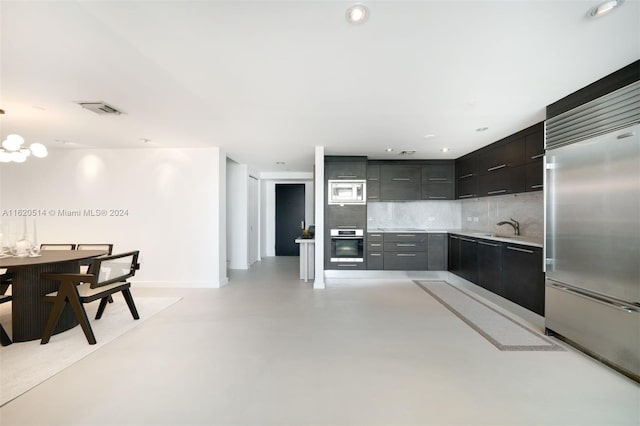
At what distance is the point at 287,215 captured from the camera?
8.72m

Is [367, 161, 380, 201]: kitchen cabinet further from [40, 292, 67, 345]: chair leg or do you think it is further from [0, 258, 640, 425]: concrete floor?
[40, 292, 67, 345]: chair leg

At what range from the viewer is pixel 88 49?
1.94 meters

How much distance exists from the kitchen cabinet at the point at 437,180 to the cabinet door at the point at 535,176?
6.92ft

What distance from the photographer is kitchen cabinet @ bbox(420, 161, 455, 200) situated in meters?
5.84

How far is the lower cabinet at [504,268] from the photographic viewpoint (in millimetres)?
3264

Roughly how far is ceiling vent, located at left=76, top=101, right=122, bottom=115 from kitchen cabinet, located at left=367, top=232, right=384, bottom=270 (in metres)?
4.41

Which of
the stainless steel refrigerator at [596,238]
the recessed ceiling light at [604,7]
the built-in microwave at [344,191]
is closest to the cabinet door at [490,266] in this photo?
the stainless steel refrigerator at [596,238]

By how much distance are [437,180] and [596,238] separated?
355cm

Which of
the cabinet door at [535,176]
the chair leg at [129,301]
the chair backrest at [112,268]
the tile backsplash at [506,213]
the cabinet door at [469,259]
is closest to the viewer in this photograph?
the chair backrest at [112,268]

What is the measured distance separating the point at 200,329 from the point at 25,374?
137 cm

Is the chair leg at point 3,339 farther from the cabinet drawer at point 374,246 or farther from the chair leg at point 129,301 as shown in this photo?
the cabinet drawer at point 374,246

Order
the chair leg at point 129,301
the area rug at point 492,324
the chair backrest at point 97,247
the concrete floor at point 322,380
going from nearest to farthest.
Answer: the concrete floor at point 322,380
the area rug at point 492,324
the chair leg at point 129,301
the chair backrest at point 97,247

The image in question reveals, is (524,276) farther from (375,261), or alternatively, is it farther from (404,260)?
(375,261)

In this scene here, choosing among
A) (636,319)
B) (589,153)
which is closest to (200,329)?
(636,319)
